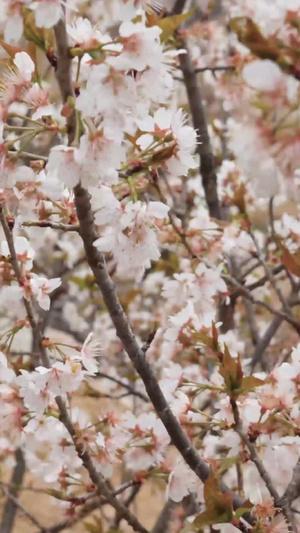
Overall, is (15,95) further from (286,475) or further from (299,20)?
(286,475)

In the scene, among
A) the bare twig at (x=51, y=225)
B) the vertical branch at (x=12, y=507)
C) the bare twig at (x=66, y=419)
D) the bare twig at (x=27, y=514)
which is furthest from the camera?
the vertical branch at (x=12, y=507)

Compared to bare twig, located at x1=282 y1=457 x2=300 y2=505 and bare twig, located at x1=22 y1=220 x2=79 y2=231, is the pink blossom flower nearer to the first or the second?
bare twig, located at x1=22 y1=220 x2=79 y2=231

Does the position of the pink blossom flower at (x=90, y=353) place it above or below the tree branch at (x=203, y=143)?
below

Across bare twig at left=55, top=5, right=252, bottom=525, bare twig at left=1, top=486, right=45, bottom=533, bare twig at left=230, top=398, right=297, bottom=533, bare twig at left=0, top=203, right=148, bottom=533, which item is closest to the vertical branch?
bare twig at left=1, top=486, right=45, bottom=533

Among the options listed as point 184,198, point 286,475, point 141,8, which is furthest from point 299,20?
point 184,198

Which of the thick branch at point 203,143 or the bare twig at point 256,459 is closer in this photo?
the bare twig at point 256,459

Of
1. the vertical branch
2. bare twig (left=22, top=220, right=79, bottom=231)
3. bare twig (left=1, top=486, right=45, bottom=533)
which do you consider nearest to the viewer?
bare twig (left=22, top=220, right=79, bottom=231)

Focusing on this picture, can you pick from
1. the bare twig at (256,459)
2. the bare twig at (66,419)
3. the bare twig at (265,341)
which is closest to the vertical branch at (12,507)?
the bare twig at (265,341)

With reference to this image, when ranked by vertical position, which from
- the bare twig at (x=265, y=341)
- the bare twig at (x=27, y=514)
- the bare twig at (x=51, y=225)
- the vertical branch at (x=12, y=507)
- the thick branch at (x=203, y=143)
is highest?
the thick branch at (x=203, y=143)

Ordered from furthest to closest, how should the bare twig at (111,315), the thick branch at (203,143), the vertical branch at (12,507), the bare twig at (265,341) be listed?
the vertical branch at (12,507) → the thick branch at (203,143) → the bare twig at (265,341) → the bare twig at (111,315)

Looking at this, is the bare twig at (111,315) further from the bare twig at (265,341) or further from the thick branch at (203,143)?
the thick branch at (203,143)

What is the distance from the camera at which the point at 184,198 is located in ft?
6.84

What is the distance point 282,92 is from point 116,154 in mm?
186

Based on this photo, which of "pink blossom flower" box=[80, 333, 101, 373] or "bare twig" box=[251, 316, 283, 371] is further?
"bare twig" box=[251, 316, 283, 371]
